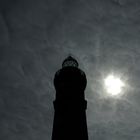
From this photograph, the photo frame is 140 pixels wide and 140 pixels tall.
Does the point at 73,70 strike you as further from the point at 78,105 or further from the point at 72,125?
the point at 72,125

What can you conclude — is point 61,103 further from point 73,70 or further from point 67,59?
point 67,59

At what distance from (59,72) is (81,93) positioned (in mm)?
3282

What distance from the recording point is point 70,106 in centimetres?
1864

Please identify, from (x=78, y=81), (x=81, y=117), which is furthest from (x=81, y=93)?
(x=81, y=117)

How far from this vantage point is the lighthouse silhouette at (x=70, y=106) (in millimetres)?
17328

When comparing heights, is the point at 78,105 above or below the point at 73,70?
below

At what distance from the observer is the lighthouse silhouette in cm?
1733

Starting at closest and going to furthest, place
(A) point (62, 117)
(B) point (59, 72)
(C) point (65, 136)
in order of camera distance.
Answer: (C) point (65, 136) → (A) point (62, 117) → (B) point (59, 72)

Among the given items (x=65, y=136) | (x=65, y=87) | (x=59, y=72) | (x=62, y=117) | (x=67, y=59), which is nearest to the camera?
(x=65, y=136)

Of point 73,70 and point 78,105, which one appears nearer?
point 78,105

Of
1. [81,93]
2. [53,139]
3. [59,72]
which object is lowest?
[53,139]

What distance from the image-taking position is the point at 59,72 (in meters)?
21.4

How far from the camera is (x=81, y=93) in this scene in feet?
65.4

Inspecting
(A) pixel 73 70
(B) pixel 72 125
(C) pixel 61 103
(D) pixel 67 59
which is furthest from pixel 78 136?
(D) pixel 67 59
